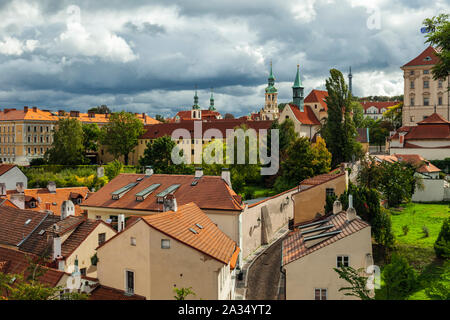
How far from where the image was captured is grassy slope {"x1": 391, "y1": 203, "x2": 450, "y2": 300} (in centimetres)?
2272

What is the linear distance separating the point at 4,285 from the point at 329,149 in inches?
1673

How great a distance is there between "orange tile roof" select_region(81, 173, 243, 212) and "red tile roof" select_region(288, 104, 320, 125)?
43.8m

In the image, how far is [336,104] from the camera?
50750 millimetres

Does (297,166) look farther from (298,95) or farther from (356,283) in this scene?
(298,95)

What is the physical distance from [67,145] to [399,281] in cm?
6866

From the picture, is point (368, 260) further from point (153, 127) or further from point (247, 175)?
point (153, 127)

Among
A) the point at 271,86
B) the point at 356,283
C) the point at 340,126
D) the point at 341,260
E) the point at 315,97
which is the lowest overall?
the point at 341,260

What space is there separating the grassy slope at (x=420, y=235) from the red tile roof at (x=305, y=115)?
33411mm

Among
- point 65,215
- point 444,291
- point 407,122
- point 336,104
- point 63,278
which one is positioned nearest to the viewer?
point 444,291

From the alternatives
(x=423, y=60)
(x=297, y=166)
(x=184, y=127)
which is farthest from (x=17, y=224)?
(x=423, y=60)

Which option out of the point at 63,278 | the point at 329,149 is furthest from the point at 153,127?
the point at 63,278

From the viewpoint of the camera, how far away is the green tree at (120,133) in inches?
3162

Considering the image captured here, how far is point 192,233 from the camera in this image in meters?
19.2

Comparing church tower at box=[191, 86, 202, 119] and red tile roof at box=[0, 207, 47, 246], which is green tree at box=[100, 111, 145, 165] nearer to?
red tile roof at box=[0, 207, 47, 246]
